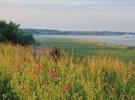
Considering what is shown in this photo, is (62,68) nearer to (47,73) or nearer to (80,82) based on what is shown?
(47,73)

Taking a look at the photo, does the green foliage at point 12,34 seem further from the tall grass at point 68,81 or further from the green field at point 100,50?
the tall grass at point 68,81

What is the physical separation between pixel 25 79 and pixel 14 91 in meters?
1.00

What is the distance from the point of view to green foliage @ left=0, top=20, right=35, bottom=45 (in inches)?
1290

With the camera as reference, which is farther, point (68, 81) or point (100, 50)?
point (100, 50)

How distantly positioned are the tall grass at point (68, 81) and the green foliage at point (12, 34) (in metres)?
16.3

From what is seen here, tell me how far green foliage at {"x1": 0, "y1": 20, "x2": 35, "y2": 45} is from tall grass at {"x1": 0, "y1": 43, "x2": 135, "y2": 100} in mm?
16277

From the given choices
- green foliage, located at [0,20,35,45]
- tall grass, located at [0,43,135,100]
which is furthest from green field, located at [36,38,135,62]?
green foliage, located at [0,20,35,45]

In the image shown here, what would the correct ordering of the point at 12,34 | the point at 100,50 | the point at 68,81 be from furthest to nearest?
the point at 12,34 < the point at 100,50 < the point at 68,81

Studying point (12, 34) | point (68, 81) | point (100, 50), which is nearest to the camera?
point (68, 81)

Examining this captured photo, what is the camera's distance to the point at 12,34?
33.2m

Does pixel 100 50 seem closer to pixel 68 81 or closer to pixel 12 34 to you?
pixel 68 81

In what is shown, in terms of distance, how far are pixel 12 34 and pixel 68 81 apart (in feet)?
68.6

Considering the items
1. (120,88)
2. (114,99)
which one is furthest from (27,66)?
(114,99)

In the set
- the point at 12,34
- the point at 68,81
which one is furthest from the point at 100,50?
the point at 12,34
